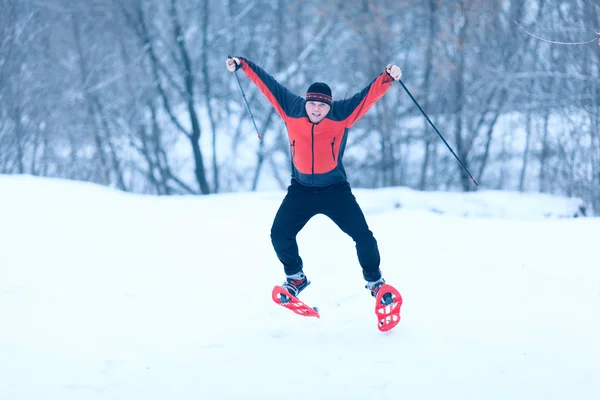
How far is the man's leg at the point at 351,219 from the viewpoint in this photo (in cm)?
371

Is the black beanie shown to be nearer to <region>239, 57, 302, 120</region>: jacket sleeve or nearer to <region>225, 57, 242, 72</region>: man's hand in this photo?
<region>239, 57, 302, 120</region>: jacket sleeve

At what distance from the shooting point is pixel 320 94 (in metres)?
3.64

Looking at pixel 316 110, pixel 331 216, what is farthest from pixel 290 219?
pixel 316 110

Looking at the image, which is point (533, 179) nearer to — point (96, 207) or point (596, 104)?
point (596, 104)

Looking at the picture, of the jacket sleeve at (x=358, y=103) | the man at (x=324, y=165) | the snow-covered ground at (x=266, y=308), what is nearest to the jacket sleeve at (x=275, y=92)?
the man at (x=324, y=165)

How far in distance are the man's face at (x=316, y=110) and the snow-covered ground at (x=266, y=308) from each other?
156cm

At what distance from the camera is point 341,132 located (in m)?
3.76

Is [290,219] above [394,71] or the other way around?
the other way around

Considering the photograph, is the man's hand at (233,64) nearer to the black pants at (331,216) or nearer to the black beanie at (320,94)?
the black beanie at (320,94)

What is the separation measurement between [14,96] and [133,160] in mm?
4573

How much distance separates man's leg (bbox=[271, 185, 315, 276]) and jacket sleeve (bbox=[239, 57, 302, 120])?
1.94 ft

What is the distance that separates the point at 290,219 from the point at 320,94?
0.92m

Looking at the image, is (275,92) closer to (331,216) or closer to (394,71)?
(394,71)

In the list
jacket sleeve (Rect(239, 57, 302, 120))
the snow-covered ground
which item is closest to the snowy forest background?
the snow-covered ground
